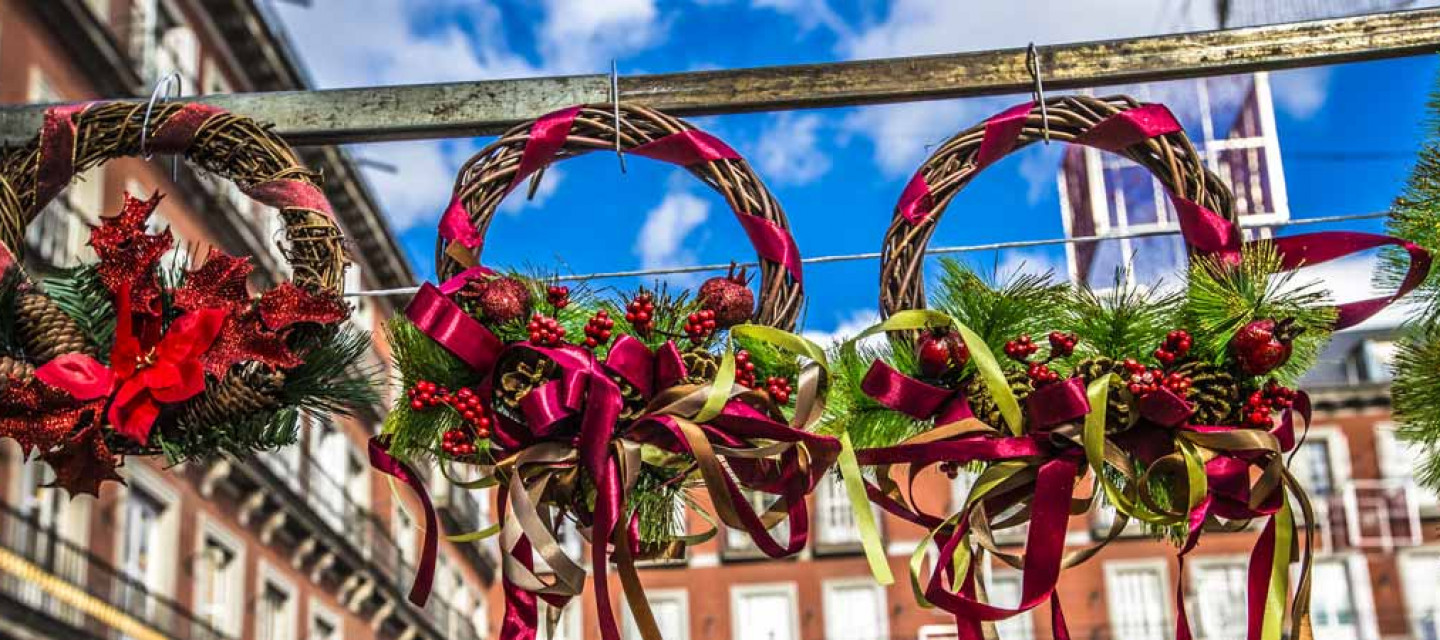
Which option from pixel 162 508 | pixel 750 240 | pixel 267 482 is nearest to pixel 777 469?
pixel 750 240

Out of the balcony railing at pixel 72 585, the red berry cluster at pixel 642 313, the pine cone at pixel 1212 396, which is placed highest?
the balcony railing at pixel 72 585

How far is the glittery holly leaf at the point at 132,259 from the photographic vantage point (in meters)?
3.38

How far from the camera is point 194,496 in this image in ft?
78.3

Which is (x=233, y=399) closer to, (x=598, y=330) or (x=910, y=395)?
(x=598, y=330)

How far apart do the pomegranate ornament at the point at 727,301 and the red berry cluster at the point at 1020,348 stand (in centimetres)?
43

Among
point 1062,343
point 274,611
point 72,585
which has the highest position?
point 274,611

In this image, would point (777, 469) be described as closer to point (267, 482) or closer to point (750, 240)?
point (750, 240)

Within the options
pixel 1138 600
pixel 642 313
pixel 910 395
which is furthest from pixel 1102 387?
pixel 1138 600

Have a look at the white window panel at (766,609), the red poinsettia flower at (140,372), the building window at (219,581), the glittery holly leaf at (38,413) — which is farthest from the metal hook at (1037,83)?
the white window panel at (766,609)

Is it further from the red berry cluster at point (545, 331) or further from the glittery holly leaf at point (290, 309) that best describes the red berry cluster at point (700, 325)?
the glittery holly leaf at point (290, 309)

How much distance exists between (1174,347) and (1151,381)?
0.10m

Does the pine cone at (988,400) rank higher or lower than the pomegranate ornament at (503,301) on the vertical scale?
lower

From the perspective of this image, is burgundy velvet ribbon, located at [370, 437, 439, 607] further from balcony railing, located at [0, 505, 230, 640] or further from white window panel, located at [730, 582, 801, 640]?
white window panel, located at [730, 582, 801, 640]

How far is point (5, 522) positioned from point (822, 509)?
2270 cm
